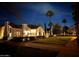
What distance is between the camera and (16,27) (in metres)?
2.13

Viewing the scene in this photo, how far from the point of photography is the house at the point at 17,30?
213 cm

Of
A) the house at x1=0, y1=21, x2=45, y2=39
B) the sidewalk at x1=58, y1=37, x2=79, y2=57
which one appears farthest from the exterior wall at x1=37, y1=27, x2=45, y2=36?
the sidewalk at x1=58, y1=37, x2=79, y2=57

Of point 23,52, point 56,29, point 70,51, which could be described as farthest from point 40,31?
point 70,51

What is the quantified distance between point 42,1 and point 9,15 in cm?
44

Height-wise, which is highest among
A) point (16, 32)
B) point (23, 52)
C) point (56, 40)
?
point (16, 32)

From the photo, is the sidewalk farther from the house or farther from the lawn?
the house

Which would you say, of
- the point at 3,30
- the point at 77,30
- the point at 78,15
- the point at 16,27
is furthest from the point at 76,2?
the point at 3,30

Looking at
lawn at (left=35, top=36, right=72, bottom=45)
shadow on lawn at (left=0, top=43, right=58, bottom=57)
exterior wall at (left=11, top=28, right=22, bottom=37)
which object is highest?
exterior wall at (left=11, top=28, right=22, bottom=37)

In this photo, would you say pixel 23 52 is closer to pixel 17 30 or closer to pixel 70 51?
pixel 17 30

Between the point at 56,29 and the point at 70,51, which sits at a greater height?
the point at 56,29

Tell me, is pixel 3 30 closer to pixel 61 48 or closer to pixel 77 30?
pixel 61 48

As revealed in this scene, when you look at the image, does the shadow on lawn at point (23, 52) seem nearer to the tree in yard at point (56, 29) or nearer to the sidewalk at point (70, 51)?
the sidewalk at point (70, 51)

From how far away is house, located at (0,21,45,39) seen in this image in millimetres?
2129

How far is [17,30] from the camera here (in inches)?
84.2
